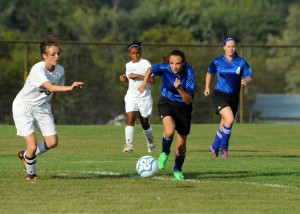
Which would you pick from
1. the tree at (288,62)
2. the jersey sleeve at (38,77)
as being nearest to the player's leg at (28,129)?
the jersey sleeve at (38,77)

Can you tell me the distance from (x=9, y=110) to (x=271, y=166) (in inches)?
639

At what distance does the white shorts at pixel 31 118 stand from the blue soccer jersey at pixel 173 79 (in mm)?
1649

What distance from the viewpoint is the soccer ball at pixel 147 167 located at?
44.7ft

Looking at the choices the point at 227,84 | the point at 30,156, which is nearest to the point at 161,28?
the point at 227,84

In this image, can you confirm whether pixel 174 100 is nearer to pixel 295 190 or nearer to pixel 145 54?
pixel 295 190

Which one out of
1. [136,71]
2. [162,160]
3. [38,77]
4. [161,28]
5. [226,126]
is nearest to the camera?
[38,77]

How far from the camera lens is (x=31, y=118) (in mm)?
13578

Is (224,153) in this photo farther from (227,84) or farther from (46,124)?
(46,124)

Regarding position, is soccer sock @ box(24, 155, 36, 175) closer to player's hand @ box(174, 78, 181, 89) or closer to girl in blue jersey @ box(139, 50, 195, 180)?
girl in blue jersey @ box(139, 50, 195, 180)

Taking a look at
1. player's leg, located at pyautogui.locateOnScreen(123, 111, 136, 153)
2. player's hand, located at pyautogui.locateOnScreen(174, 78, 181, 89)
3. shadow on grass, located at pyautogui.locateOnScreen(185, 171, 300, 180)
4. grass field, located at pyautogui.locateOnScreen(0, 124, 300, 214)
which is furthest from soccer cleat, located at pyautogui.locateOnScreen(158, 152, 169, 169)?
player's leg, located at pyautogui.locateOnScreen(123, 111, 136, 153)

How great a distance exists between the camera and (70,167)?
1552 centimetres

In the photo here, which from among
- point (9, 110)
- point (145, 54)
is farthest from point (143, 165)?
point (145, 54)

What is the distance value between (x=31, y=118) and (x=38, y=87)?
1.47 ft

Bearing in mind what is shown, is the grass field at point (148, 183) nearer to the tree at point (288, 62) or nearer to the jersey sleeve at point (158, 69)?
the jersey sleeve at point (158, 69)
